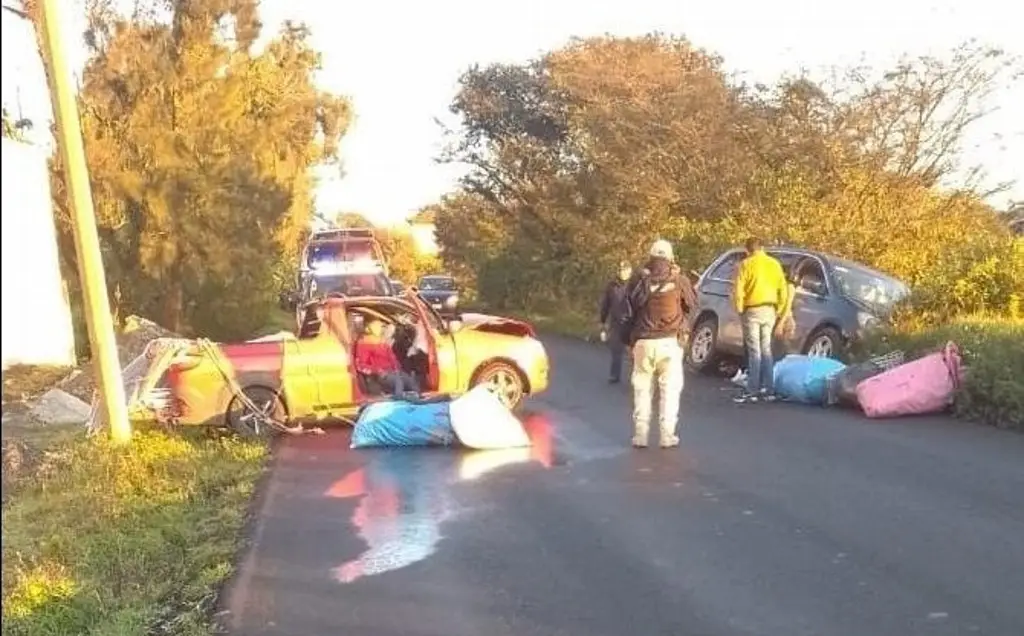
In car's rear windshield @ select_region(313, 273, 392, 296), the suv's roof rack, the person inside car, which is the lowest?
the person inside car

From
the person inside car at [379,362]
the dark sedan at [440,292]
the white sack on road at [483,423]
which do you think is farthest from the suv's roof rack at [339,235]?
the white sack on road at [483,423]

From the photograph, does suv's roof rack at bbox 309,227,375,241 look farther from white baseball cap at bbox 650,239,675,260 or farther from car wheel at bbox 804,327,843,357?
white baseball cap at bbox 650,239,675,260

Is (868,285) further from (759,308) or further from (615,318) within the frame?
(615,318)

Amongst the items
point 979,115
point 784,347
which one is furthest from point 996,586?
point 979,115

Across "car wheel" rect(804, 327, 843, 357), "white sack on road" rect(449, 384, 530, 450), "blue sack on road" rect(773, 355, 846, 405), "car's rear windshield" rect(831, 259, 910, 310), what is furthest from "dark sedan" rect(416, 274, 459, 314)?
"white sack on road" rect(449, 384, 530, 450)

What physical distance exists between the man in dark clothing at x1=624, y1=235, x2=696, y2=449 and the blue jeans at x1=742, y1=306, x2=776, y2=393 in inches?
130

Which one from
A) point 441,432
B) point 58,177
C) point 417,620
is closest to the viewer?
point 417,620

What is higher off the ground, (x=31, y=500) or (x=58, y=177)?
(x=58, y=177)

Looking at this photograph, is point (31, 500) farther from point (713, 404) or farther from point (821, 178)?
point (821, 178)

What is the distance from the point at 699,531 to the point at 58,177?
1502 cm

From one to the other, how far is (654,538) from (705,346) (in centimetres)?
1056

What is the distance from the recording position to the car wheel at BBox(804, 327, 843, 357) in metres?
15.7

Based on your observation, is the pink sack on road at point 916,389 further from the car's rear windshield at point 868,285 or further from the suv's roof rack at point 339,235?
the suv's roof rack at point 339,235

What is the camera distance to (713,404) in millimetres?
13828
